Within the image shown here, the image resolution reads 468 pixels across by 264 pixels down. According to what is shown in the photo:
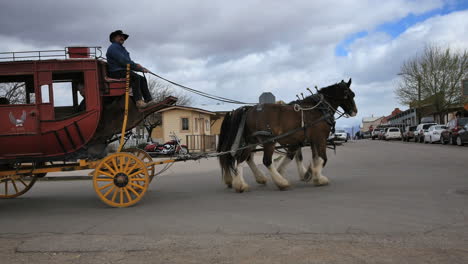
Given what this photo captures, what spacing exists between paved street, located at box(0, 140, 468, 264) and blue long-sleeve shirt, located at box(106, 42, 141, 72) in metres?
2.52

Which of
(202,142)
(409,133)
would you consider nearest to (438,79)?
(409,133)

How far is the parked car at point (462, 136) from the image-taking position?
25769mm

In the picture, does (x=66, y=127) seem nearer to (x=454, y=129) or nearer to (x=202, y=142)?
(x=202, y=142)

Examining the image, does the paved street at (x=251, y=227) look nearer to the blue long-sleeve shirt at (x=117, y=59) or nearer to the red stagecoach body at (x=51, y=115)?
the red stagecoach body at (x=51, y=115)

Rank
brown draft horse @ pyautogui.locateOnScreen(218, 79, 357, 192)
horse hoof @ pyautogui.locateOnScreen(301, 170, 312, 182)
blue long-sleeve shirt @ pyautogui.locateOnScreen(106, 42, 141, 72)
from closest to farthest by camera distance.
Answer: blue long-sleeve shirt @ pyautogui.locateOnScreen(106, 42, 141, 72) → brown draft horse @ pyautogui.locateOnScreen(218, 79, 357, 192) → horse hoof @ pyautogui.locateOnScreen(301, 170, 312, 182)

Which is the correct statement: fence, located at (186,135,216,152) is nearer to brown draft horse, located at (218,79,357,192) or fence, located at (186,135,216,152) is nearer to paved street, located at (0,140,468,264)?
brown draft horse, located at (218,79,357,192)

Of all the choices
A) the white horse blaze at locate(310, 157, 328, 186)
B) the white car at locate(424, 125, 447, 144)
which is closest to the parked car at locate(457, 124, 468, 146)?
the white car at locate(424, 125, 447, 144)

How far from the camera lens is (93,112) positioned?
23.1 feet

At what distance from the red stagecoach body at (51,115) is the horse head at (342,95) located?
4.21 metres

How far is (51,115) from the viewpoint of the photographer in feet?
22.9

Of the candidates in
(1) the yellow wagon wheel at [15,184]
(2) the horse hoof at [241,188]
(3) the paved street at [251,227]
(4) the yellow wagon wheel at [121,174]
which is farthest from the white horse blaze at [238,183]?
(1) the yellow wagon wheel at [15,184]

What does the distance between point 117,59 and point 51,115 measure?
1.50 metres

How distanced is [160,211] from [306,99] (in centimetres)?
453

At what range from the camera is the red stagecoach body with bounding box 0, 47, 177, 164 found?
22.5 feet
